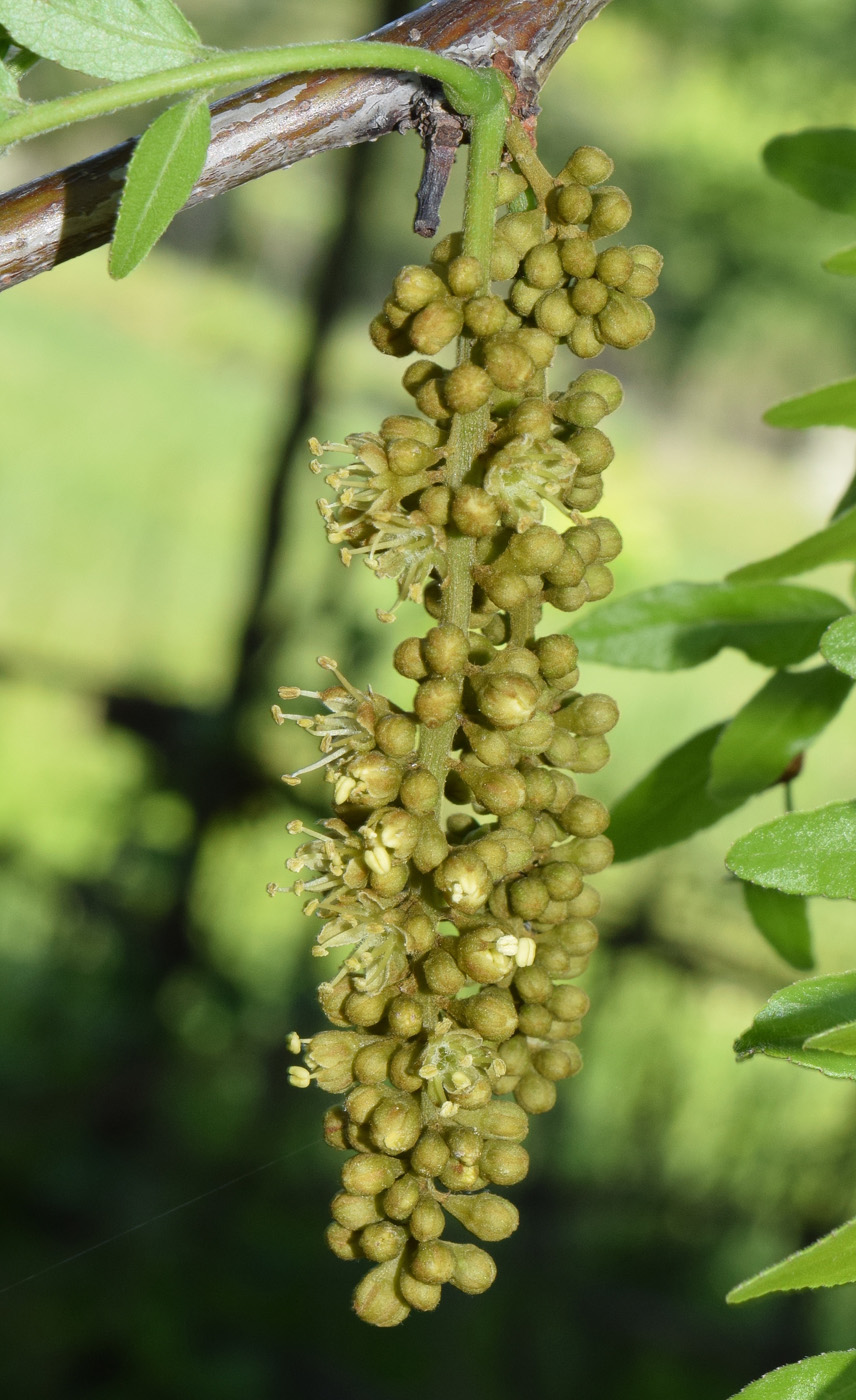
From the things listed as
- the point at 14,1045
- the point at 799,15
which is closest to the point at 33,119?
the point at 799,15

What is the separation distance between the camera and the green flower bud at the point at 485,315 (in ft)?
1.43

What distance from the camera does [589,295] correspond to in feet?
1.53

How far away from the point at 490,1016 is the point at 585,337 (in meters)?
0.24

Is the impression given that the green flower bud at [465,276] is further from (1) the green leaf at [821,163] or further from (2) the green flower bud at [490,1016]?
(1) the green leaf at [821,163]

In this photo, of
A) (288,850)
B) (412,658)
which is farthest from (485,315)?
(288,850)

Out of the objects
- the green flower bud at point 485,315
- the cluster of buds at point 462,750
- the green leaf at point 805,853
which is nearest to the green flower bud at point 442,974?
the cluster of buds at point 462,750

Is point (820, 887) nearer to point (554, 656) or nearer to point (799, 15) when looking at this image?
point (554, 656)

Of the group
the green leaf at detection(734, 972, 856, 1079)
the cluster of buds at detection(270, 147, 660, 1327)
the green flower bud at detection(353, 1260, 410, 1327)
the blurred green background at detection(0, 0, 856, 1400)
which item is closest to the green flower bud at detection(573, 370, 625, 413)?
the cluster of buds at detection(270, 147, 660, 1327)

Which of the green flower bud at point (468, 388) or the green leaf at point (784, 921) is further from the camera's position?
the green leaf at point (784, 921)

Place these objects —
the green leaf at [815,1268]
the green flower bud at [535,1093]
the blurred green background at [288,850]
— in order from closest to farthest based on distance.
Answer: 1. the green leaf at [815,1268]
2. the green flower bud at [535,1093]
3. the blurred green background at [288,850]

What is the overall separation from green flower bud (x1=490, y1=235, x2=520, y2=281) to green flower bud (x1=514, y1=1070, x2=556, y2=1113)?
30cm

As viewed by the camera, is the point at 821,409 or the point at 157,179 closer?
the point at 157,179

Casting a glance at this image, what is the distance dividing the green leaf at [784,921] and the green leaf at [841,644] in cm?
27

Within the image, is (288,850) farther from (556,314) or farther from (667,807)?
(556,314)
